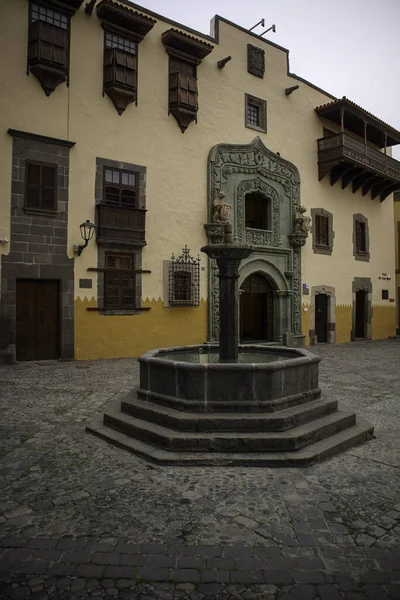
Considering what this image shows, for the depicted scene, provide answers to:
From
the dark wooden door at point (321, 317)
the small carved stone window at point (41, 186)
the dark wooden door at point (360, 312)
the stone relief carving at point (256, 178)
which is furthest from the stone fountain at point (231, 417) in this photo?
the dark wooden door at point (360, 312)

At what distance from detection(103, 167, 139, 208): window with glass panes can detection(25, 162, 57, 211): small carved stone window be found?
158cm

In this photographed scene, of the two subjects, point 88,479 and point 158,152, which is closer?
point 88,479

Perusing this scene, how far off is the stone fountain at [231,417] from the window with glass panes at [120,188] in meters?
8.46

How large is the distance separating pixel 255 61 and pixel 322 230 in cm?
763

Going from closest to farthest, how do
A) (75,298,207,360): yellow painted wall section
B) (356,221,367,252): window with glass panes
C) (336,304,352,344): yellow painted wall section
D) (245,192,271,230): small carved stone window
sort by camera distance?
(75,298,207,360): yellow painted wall section → (245,192,271,230): small carved stone window → (336,304,352,344): yellow painted wall section → (356,221,367,252): window with glass panes

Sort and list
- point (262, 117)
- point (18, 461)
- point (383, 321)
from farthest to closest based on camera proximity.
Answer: point (383, 321), point (262, 117), point (18, 461)

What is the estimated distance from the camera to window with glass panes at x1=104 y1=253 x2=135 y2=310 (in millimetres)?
12930

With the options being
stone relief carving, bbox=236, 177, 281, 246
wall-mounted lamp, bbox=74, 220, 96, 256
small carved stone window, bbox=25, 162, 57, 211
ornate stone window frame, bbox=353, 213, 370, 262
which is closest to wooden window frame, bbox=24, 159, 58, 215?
small carved stone window, bbox=25, 162, 57, 211

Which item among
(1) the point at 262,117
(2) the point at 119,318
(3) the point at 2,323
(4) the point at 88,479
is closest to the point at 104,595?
(4) the point at 88,479

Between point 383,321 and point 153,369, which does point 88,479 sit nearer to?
point 153,369

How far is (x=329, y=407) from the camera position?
18.8 ft

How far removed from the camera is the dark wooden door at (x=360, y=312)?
70.3ft

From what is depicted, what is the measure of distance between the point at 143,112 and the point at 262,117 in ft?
18.7

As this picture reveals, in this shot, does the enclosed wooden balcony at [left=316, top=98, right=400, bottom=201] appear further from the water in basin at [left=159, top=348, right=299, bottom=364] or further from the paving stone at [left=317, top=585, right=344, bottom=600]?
the paving stone at [left=317, top=585, right=344, bottom=600]
